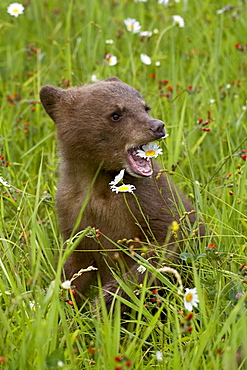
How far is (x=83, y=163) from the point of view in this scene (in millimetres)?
4828

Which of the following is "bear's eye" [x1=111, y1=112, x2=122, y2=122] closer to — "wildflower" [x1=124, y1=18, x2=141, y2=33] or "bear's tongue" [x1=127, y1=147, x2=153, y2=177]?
"bear's tongue" [x1=127, y1=147, x2=153, y2=177]

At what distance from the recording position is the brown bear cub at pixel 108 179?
4.66m

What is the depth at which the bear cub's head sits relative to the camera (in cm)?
466

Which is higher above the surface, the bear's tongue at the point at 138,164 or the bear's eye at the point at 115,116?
the bear's eye at the point at 115,116

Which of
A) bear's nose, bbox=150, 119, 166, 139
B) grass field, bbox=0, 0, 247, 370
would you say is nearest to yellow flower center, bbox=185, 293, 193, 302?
grass field, bbox=0, 0, 247, 370

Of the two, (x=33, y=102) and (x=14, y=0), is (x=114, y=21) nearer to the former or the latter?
(x=14, y=0)

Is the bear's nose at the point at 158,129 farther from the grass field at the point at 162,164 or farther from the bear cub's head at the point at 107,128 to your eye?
the grass field at the point at 162,164

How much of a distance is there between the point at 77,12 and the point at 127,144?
166 inches

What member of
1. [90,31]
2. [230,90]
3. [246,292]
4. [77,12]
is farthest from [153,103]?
[246,292]

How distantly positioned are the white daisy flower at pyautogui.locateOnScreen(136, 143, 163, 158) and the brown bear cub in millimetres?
43

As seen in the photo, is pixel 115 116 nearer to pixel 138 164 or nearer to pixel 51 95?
pixel 138 164

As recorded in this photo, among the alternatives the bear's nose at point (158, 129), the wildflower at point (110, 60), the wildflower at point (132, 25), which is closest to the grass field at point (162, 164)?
the wildflower at point (110, 60)

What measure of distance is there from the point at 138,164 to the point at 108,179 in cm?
27

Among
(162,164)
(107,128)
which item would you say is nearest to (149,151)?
(162,164)
